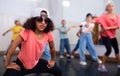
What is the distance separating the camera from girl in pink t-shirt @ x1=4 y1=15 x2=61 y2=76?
264 centimetres

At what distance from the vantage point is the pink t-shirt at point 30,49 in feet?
8.73

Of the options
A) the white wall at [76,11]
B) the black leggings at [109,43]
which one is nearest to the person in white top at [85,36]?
the black leggings at [109,43]

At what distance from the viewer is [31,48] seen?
2.67 metres

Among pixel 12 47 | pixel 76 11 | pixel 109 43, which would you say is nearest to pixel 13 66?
pixel 12 47

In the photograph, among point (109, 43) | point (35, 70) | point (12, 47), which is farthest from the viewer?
point (109, 43)

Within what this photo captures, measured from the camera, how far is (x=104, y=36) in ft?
17.5

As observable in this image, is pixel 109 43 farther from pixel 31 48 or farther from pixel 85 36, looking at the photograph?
pixel 31 48

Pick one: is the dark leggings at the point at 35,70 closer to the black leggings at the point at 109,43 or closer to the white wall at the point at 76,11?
the black leggings at the point at 109,43

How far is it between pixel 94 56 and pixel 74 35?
9.73 feet

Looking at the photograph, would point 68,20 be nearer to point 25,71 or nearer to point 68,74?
point 68,74

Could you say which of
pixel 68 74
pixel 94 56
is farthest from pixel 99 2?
pixel 68 74

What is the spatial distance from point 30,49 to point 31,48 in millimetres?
16

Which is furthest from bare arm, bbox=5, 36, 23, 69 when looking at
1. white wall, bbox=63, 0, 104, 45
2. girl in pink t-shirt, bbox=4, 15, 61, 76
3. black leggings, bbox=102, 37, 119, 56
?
white wall, bbox=63, 0, 104, 45

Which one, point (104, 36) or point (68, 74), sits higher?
point (104, 36)
